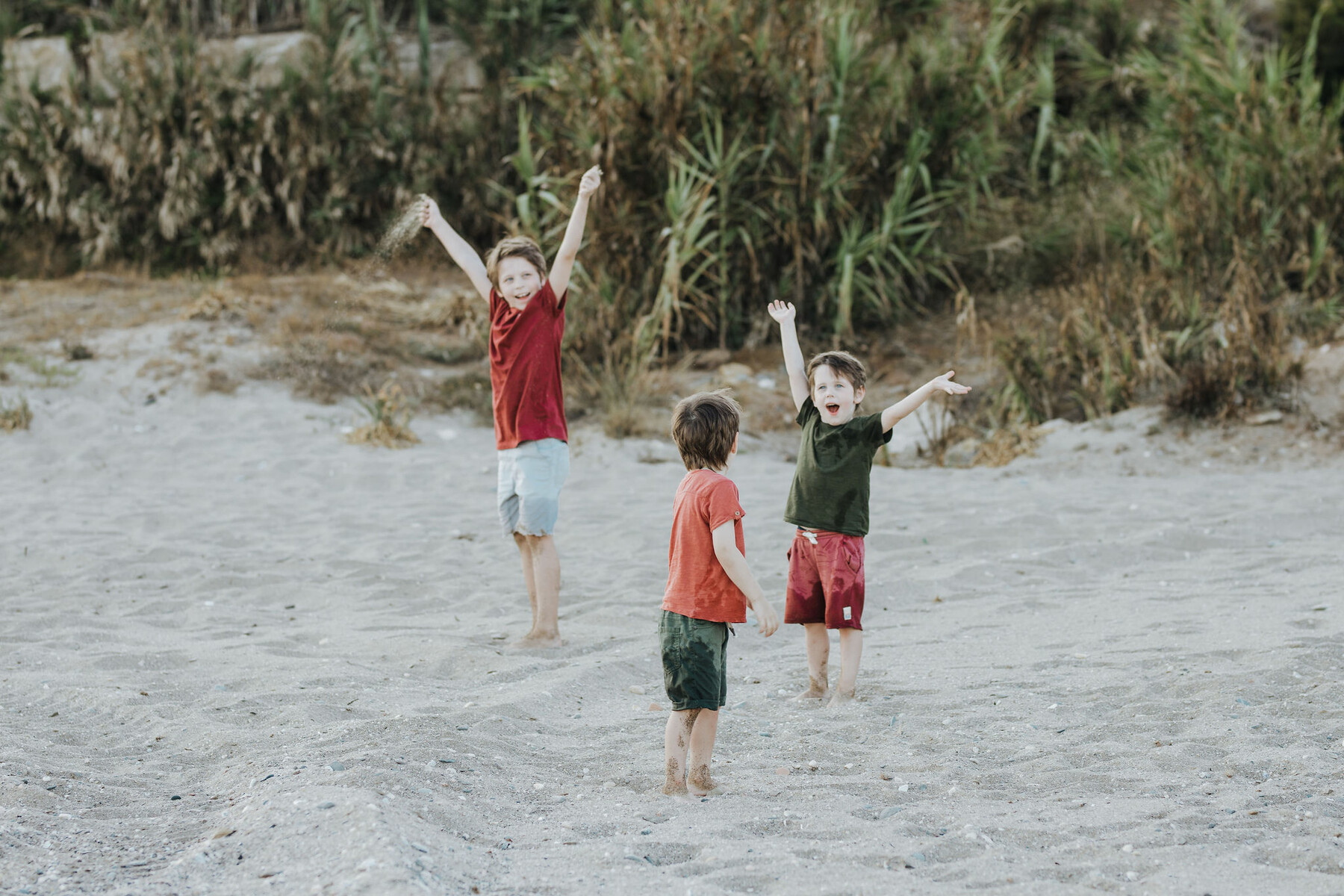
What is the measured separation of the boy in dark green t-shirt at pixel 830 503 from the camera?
3584mm

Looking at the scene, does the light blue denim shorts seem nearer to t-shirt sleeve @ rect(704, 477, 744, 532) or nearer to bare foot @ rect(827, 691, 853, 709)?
bare foot @ rect(827, 691, 853, 709)

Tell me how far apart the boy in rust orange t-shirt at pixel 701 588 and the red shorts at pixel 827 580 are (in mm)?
775

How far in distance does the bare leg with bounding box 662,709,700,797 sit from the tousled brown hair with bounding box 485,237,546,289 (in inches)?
76.9

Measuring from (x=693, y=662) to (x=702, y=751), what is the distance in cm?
25

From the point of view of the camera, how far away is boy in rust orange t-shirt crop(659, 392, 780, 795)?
2.80 m

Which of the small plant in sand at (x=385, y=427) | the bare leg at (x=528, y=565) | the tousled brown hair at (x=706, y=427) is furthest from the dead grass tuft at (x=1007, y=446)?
the tousled brown hair at (x=706, y=427)

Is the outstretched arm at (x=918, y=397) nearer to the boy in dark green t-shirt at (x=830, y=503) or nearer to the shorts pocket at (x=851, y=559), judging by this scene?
the boy in dark green t-shirt at (x=830, y=503)

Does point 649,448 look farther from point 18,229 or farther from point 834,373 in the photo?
point 18,229

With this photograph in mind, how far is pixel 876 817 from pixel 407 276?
10.1m

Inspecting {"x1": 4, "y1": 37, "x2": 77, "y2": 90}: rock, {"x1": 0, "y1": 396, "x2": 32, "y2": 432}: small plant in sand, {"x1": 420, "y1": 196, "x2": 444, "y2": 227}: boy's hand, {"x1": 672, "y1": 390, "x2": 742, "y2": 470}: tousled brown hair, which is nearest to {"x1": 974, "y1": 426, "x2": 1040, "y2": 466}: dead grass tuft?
{"x1": 420, "y1": 196, "x2": 444, "y2": 227}: boy's hand

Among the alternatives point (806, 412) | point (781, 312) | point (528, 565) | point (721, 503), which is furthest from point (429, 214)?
point (721, 503)

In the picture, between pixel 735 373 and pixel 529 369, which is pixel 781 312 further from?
pixel 735 373

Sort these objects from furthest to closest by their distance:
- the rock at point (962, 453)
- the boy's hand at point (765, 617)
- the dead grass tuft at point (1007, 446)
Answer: the rock at point (962, 453) → the dead grass tuft at point (1007, 446) → the boy's hand at point (765, 617)

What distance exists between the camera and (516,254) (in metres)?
4.22
